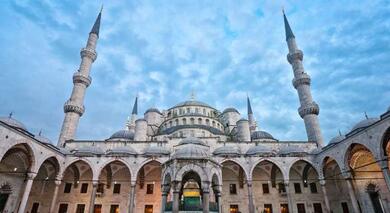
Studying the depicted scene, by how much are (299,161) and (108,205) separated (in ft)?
59.1

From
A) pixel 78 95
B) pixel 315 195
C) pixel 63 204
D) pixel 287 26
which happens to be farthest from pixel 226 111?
pixel 63 204

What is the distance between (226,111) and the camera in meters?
36.2

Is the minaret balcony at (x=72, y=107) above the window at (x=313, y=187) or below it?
above

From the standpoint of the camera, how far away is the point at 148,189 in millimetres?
22344

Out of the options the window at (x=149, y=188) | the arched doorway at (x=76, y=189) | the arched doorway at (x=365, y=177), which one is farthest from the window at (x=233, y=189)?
the arched doorway at (x=76, y=189)

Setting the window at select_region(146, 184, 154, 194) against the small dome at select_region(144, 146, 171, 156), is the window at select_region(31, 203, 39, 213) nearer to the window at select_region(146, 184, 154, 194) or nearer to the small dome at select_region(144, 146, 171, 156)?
the window at select_region(146, 184, 154, 194)

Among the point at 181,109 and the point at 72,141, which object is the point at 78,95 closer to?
the point at 72,141

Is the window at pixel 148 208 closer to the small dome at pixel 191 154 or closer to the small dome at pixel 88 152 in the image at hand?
the small dome at pixel 88 152

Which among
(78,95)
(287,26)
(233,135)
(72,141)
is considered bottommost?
(72,141)

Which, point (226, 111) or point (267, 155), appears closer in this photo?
point (267, 155)

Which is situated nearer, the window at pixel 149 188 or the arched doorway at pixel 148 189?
the arched doorway at pixel 148 189

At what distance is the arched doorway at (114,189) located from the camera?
2145 centimetres

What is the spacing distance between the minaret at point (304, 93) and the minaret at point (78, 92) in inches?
967

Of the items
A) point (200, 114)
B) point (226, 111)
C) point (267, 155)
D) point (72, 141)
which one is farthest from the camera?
point (226, 111)
